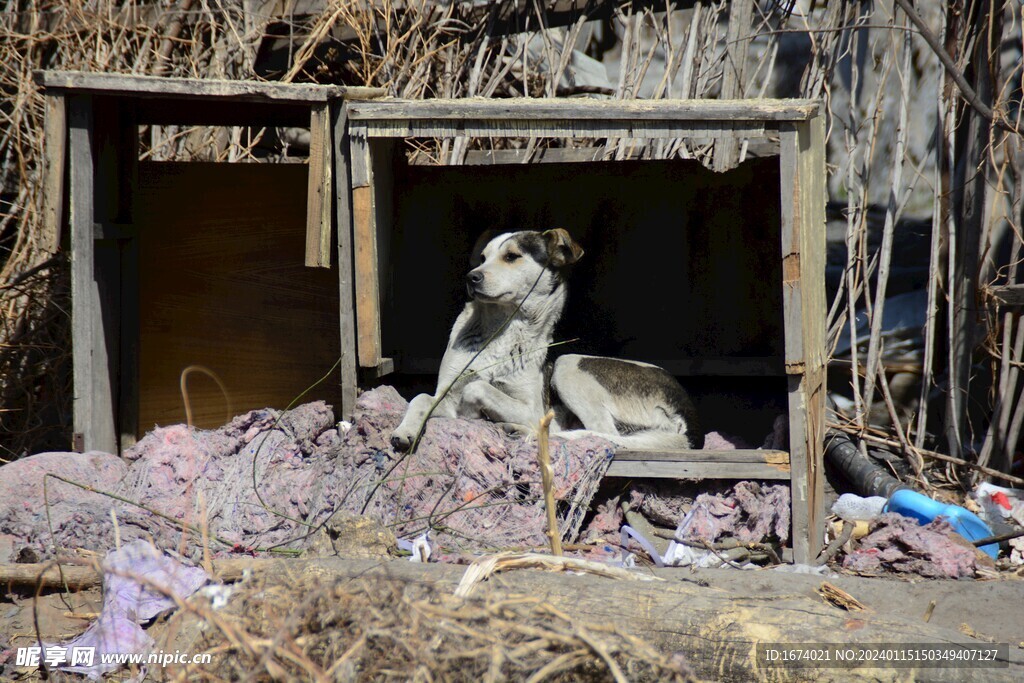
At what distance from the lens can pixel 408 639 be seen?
1944 millimetres

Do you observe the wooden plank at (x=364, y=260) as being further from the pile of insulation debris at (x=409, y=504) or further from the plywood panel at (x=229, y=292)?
the plywood panel at (x=229, y=292)

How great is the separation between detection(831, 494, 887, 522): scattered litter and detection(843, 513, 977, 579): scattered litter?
0.42 meters

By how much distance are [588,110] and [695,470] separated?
5.83 feet

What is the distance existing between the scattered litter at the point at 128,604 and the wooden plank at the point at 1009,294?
4182 mm

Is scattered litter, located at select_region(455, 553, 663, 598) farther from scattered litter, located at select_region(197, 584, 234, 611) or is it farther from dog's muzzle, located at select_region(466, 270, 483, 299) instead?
dog's muzzle, located at select_region(466, 270, 483, 299)

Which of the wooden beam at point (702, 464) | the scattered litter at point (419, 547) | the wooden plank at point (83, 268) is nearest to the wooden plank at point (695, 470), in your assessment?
the wooden beam at point (702, 464)

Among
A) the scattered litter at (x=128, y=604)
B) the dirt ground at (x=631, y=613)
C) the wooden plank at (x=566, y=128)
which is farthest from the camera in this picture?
the wooden plank at (x=566, y=128)

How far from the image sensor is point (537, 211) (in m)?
5.93

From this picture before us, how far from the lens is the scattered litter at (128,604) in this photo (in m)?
2.78

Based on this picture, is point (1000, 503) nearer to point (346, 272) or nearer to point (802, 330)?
point (802, 330)

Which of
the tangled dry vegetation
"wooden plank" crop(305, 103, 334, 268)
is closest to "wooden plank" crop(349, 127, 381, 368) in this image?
"wooden plank" crop(305, 103, 334, 268)

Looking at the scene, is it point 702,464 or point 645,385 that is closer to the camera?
point 702,464

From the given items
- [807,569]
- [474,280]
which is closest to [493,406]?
[474,280]

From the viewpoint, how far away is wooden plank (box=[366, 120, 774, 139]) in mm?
4059
